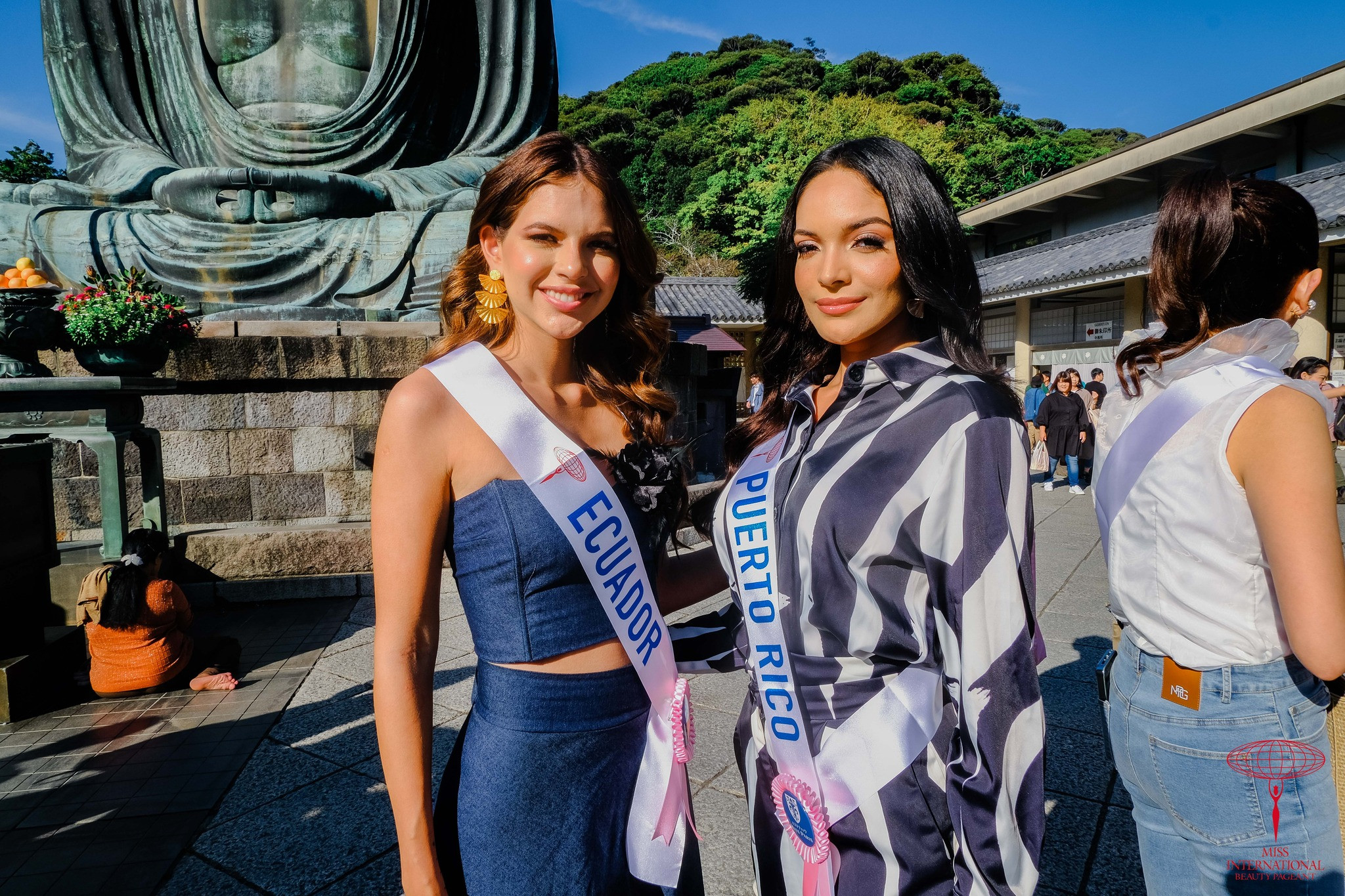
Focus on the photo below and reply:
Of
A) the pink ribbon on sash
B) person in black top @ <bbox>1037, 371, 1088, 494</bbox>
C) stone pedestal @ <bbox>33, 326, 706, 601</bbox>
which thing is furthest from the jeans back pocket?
person in black top @ <bbox>1037, 371, 1088, 494</bbox>

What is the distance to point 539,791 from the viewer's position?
126 cm

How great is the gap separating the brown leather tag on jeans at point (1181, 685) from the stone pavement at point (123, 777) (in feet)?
9.02

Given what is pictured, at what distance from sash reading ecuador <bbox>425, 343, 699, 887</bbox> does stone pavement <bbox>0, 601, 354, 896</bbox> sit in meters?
1.88

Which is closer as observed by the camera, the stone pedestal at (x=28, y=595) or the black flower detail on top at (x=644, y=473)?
the black flower detail on top at (x=644, y=473)

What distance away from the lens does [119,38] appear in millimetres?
7977

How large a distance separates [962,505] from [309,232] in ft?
24.4

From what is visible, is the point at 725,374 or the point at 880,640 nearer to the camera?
the point at 880,640

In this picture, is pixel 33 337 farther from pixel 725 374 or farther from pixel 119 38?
pixel 725 374

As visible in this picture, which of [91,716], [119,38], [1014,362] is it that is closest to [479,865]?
[91,716]

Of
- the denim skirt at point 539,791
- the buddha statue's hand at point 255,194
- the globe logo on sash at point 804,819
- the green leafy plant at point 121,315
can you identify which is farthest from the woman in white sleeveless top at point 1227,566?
the buddha statue's hand at point 255,194

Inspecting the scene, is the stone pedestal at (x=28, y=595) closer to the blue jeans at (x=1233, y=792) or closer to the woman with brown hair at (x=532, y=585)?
the woman with brown hair at (x=532, y=585)

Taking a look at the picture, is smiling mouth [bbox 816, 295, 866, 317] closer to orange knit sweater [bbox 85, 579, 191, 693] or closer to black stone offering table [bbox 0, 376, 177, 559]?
orange knit sweater [bbox 85, 579, 191, 693]

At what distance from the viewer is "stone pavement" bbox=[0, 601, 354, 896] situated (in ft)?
7.88

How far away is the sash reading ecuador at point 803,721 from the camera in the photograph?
1.19 m
